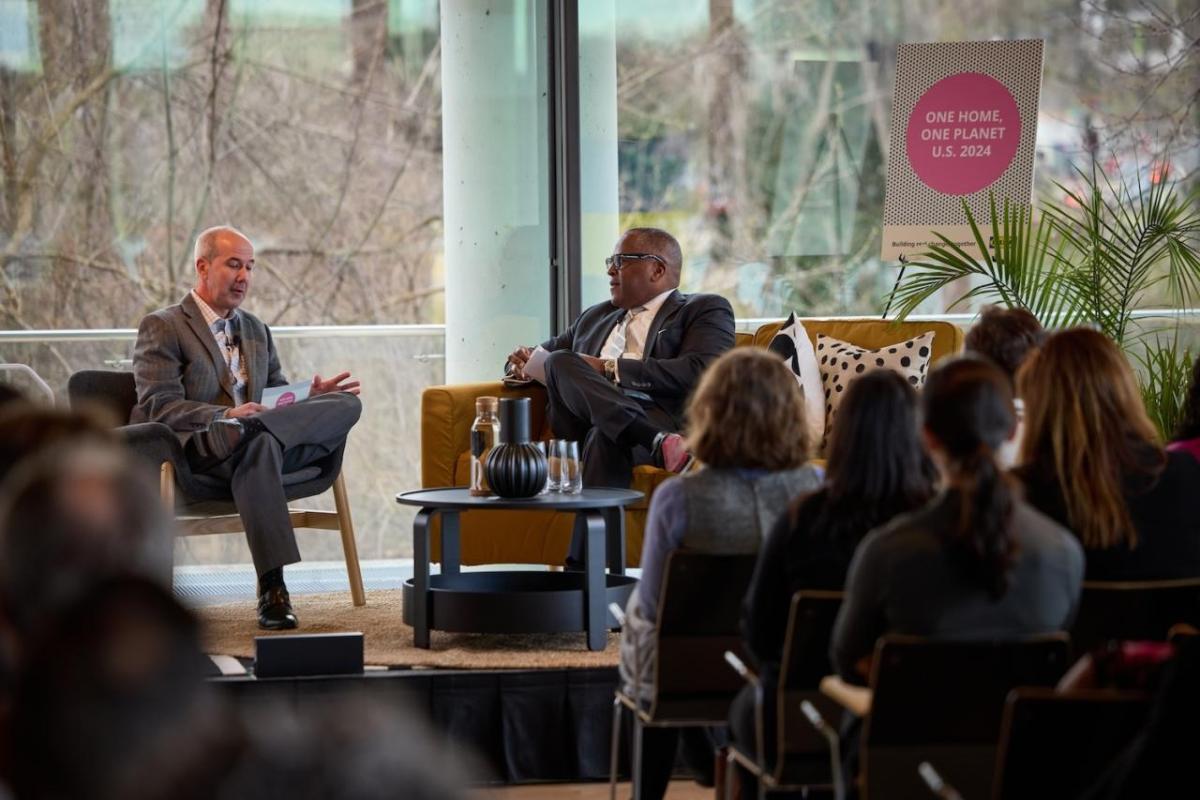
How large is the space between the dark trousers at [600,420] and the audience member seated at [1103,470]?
8.08 ft

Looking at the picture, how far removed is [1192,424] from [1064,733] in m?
1.51

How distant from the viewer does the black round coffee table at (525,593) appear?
4.33 m

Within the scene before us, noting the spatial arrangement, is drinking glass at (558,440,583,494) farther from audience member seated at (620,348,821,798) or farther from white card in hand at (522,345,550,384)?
audience member seated at (620,348,821,798)

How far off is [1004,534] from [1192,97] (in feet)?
17.5

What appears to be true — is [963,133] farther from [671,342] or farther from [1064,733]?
[1064,733]

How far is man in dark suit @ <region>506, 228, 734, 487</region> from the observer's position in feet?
17.2

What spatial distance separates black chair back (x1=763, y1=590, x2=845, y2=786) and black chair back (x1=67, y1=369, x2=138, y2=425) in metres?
3.16

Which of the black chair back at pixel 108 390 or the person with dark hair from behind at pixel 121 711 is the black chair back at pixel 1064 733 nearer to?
the person with dark hair from behind at pixel 121 711

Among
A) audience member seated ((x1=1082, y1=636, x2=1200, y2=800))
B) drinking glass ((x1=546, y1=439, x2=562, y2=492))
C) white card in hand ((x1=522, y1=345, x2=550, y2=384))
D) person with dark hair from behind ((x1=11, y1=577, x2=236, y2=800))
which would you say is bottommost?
drinking glass ((x1=546, y1=439, x2=562, y2=492))

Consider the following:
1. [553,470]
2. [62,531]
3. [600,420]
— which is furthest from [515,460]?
[62,531]

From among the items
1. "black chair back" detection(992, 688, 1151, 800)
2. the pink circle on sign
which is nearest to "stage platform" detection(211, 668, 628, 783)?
"black chair back" detection(992, 688, 1151, 800)

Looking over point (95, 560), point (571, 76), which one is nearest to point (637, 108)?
point (571, 76)

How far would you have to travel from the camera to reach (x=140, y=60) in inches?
271

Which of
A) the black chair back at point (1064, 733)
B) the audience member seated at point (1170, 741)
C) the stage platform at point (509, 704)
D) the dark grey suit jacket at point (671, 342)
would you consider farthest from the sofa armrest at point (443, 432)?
the audience member seated at point (1170, 741)
